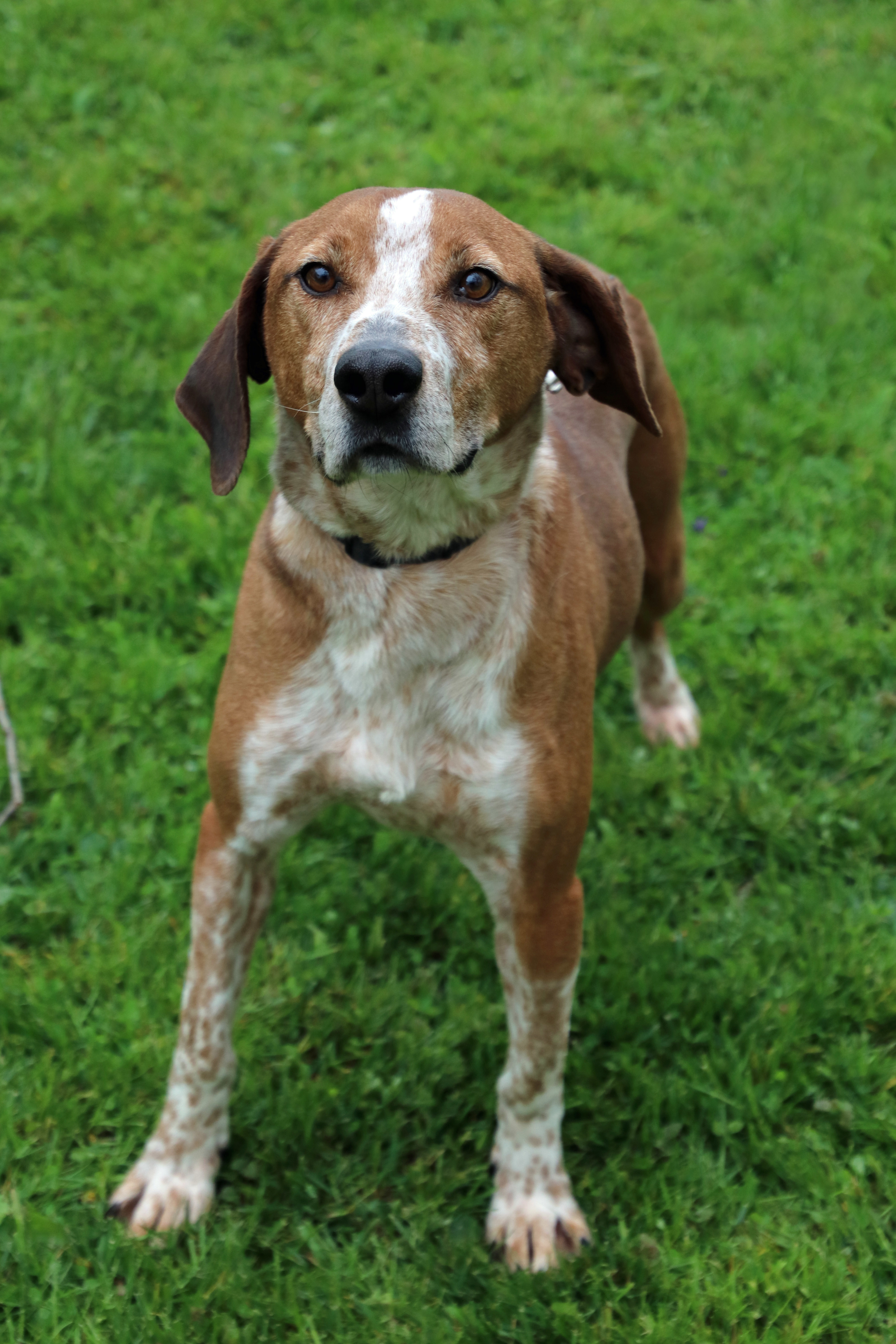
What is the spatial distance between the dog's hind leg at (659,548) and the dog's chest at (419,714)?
1265 millimetres

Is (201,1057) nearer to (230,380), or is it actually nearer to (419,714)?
(419,714)

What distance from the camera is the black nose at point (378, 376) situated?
94.0 inches

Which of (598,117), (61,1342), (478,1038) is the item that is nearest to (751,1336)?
(478,1038)

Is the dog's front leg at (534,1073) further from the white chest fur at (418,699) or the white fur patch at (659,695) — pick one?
the white fur patch at (659,695)

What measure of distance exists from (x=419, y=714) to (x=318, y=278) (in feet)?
3.01

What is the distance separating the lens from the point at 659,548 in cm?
436

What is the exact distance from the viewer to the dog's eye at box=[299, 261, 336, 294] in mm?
2674

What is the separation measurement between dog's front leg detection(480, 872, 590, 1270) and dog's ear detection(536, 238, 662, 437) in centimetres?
112

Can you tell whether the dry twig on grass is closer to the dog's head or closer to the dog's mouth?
the dog's head

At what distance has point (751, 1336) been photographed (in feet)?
9.60

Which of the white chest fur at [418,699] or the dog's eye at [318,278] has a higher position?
the dog's eye at [318,278]

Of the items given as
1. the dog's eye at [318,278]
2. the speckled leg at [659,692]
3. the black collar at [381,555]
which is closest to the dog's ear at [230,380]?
the dog's eye at [318,278]

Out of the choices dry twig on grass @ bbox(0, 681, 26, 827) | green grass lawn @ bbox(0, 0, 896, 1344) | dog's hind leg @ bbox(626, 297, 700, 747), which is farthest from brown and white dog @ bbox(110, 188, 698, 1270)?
dry twig on grass @ bbox(0, 681, 26, 827)

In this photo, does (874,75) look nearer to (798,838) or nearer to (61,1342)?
(798,838)
